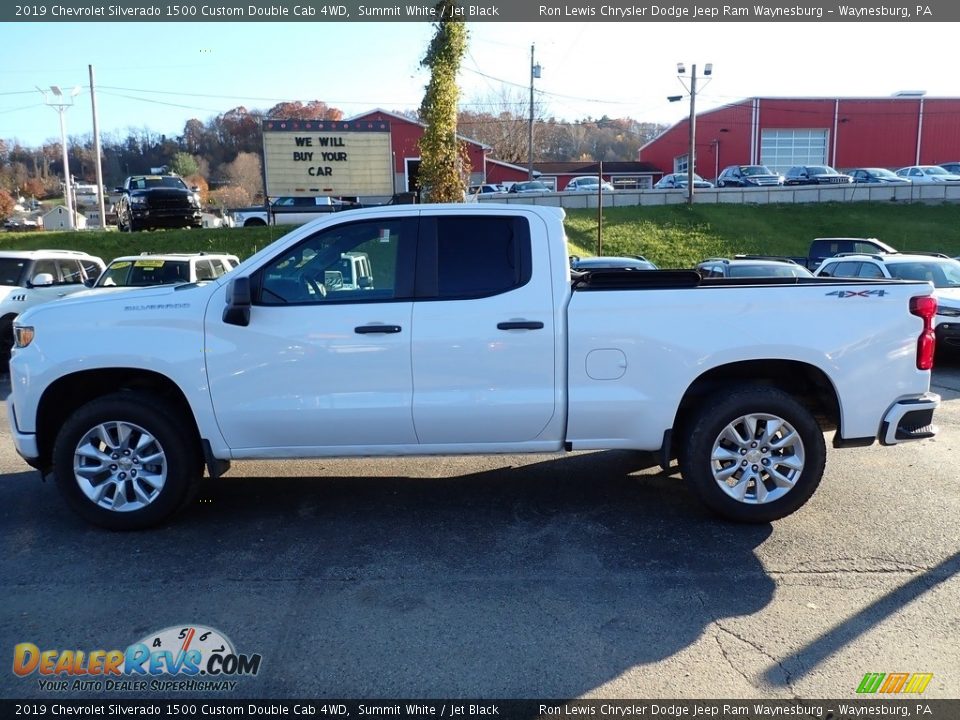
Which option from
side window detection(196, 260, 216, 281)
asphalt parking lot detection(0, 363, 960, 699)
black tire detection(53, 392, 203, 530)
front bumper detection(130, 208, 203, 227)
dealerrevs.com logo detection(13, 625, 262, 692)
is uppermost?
front bumper detection(130, 208, 203, 227)

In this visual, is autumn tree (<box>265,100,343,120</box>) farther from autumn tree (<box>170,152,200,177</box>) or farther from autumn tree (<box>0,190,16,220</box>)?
autumn tree (<box>0,190,16,220</box>)

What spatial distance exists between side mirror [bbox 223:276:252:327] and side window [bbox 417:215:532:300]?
109 centimetres

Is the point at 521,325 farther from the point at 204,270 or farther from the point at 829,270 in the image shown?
the point at 829,270

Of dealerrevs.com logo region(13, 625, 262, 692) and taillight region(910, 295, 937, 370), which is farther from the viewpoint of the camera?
taillight region(910, 295, 937, 370)

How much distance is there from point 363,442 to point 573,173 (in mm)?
66823

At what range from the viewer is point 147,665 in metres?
3.33

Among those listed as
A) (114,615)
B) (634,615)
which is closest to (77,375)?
(114,615)

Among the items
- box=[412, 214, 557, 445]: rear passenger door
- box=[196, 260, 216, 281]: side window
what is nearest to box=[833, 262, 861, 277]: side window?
box=[412, 214, 557, 445]: rear passenger door

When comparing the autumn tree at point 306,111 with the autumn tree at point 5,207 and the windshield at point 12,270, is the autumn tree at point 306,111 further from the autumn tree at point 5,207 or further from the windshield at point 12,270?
the windshield at point 12,270

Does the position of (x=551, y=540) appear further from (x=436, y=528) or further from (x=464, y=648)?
(x=464, y=648)

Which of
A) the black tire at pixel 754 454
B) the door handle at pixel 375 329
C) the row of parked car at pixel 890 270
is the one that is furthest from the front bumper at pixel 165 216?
the black tire at pixel 754 454

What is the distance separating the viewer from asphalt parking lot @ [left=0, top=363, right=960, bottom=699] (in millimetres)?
3234

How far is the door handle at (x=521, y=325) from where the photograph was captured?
4.62m

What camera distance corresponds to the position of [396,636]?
11.5 feet
